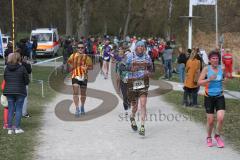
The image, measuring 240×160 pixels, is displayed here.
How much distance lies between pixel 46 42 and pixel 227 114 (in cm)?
2867

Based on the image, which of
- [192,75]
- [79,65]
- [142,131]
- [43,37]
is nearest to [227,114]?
[192,75]

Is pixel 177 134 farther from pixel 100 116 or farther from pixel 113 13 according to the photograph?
pixel 113 13

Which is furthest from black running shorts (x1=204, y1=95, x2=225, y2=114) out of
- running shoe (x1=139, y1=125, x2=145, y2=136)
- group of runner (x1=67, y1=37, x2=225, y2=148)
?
running shoe (x1=139, y1=125, x2=145, y2=136)

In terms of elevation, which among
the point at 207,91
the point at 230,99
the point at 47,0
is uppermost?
the point at 47,0

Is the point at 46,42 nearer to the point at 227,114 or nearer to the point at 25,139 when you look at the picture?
the point at 227,114

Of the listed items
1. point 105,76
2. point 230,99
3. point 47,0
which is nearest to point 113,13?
point 47,0

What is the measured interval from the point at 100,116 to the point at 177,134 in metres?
3.00

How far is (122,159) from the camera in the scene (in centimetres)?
810

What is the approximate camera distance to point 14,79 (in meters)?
10.3

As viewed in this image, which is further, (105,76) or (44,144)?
(105,76)

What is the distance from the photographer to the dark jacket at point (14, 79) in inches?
407

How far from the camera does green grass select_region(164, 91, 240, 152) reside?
1028 centimetres

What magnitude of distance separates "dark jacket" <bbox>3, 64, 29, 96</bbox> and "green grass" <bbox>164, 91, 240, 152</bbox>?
4.13 metres

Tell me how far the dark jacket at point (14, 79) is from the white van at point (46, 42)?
3035 centimetres
